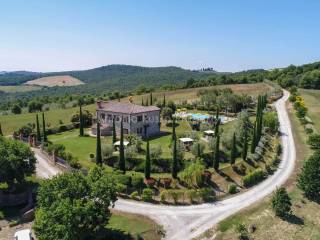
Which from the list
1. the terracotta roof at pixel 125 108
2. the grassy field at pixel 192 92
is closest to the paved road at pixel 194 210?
the terracotta roof at pixel 125 108

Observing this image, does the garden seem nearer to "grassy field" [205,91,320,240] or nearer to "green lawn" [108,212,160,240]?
"green lawn" [108,212,160,240]

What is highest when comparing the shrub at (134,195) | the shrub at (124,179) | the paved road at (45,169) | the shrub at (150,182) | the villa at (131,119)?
the villa at (131,119)

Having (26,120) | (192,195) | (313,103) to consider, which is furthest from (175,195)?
(313,103)

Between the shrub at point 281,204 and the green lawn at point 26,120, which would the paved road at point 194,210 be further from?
the green lawn at point 26,120

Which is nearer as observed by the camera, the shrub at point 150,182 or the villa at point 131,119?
the shrub at point 150,182

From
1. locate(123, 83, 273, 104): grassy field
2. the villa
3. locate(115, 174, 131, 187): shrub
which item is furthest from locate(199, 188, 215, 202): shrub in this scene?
locate(123, 83, 273, 104): grassy field

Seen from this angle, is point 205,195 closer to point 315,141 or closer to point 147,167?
point 147,167

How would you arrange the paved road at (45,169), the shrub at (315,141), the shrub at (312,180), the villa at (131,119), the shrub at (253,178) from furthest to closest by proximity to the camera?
the villa at (131,119)
the shrub at (315,141)
the paved road at (45,169)
the shrub at (253,178)
the shrub at (312,180)
